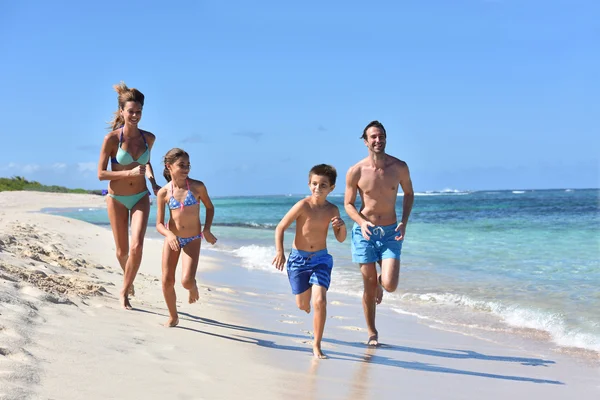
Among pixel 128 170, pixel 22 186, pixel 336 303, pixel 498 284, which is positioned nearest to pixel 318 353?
pixel 128 170

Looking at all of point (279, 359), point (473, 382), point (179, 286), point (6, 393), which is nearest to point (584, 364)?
point (473, 382)

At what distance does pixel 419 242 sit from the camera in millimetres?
16828

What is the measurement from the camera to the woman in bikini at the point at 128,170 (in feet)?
20.1

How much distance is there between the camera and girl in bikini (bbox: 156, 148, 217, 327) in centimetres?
552

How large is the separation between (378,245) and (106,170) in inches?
106

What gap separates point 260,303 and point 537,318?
3172mm

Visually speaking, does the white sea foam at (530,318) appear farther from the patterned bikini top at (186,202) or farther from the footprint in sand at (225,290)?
the patterned bikini top at (186,202)

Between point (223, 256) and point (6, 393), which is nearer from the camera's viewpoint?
point (6, 393)

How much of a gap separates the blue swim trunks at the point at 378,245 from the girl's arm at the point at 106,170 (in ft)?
7.14

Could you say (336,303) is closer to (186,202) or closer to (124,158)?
(186,202)

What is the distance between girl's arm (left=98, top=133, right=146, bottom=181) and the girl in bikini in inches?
18.6

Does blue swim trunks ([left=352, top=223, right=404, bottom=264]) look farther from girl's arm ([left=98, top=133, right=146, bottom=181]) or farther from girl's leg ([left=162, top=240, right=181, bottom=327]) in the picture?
girl's arm ([left=98, top=133, right=146, bottom=181])

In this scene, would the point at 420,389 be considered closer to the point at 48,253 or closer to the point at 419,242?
the point at 48,253

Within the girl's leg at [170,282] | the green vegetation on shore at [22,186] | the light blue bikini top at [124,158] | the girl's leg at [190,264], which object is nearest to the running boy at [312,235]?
the girl's leg at [190,264]
